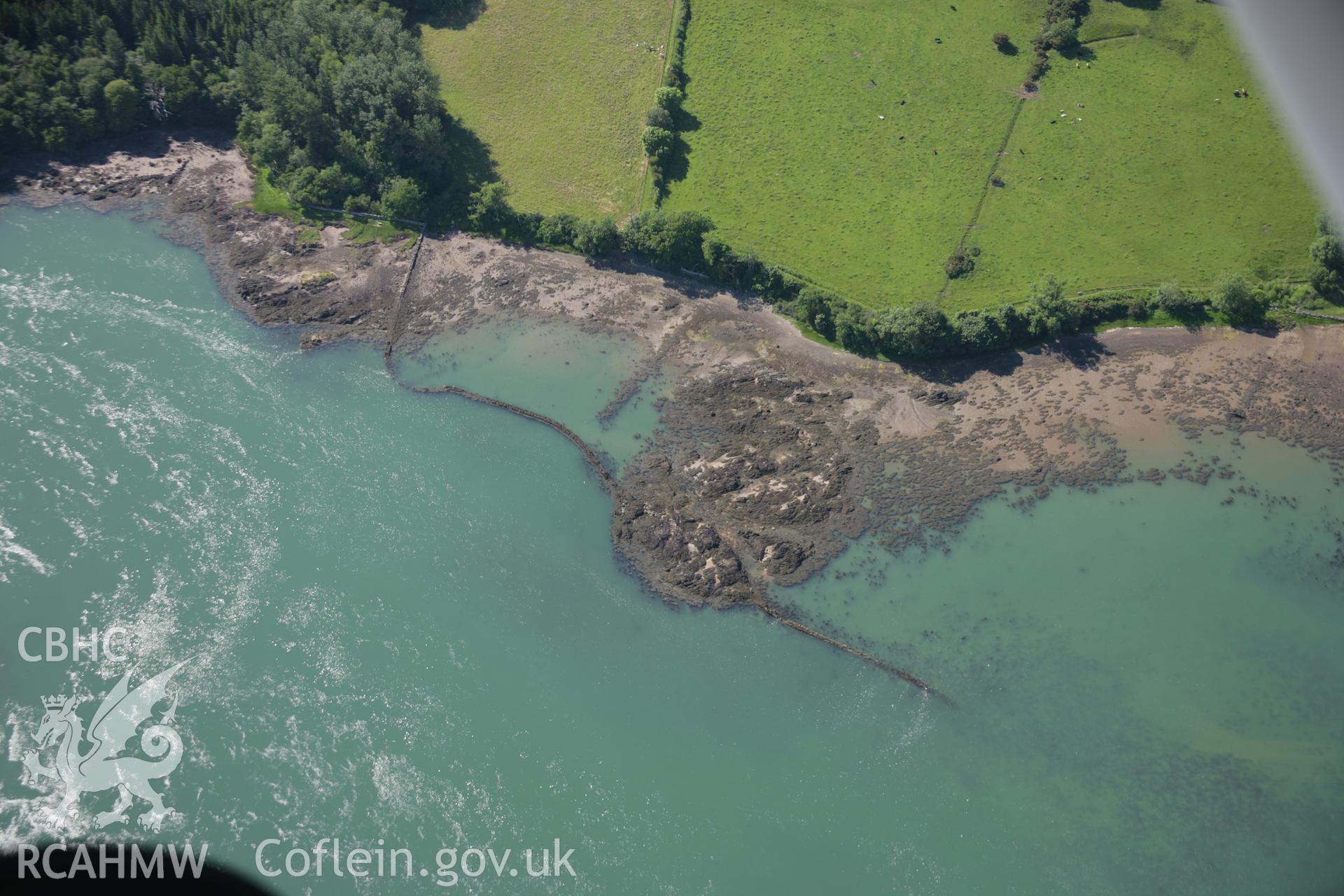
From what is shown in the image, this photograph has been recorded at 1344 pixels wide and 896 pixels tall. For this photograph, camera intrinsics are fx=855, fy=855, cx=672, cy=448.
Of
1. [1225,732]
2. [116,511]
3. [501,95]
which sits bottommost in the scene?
[116,511]

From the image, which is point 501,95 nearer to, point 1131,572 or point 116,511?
point 116,511

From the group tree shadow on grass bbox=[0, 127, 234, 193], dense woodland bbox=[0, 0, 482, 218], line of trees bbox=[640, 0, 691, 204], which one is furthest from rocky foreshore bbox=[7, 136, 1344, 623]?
line of trees bbox=[640, 0, 691, 204]

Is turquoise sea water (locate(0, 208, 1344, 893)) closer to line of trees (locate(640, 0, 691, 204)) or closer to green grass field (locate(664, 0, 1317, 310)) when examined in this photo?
green grass field (locate(664, 0, 1317, 310))

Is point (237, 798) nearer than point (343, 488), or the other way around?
point (237, 798)

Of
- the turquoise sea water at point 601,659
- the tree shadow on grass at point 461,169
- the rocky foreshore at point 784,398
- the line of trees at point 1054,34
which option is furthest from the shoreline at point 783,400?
the line of trees at point 1054,34

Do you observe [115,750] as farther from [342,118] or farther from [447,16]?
[447,16]

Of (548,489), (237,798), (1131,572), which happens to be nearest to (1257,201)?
(1131,572)

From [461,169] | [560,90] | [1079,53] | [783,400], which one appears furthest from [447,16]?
[1079,53]
